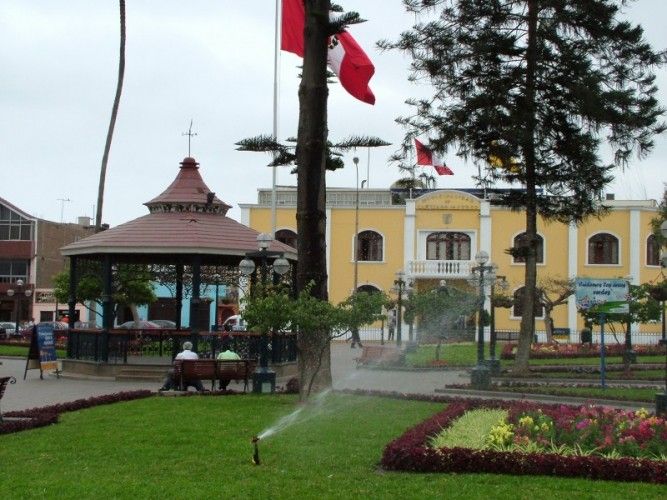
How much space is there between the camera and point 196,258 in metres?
23.0

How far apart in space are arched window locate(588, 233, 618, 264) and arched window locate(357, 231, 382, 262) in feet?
36.0

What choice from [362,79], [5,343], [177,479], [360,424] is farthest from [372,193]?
[177,479]

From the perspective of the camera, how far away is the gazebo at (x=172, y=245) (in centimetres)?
2291

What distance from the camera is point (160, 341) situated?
80.3 ft

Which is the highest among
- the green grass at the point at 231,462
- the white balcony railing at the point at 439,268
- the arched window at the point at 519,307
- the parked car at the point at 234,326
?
the white balcony railing at the point at 439,268

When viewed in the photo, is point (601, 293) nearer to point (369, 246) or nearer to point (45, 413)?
point (45, 413)

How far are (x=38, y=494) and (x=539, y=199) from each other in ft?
60.4

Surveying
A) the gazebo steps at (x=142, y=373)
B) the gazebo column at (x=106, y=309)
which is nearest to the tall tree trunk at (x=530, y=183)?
the gazebo steps at (x=142, y=373)

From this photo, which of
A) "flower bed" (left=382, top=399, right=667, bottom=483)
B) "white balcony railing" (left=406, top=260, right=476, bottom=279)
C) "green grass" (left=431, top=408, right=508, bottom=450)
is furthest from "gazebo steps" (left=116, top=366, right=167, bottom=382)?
"white balcony railing" (left=406, top=260, right=476, bottom=279)

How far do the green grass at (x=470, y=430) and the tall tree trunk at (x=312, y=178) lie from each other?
10.4ft

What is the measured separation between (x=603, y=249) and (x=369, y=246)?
40.0ft

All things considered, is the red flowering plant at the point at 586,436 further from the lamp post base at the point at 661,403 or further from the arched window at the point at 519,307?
the arched window at the point at 519,307

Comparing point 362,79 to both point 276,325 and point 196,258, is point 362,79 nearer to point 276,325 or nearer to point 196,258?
point 276,325

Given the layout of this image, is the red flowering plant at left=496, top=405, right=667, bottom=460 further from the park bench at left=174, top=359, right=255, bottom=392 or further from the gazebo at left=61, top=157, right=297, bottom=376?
the gazebo at left=61, top=157, right=297, bottom=376
